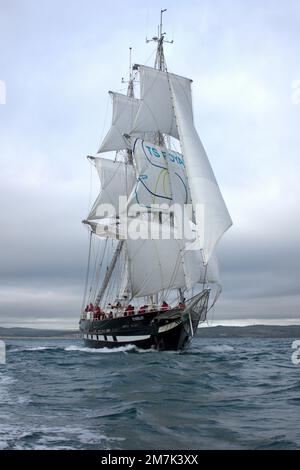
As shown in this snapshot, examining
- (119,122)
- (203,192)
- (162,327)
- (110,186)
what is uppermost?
(119,122)

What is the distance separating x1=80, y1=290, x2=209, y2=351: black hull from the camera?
39969mm

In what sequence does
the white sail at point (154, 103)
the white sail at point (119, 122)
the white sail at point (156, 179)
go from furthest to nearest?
the white sail at point (119, 122) → the white sail at point (154, 103) → the white sail at point (156, 179)

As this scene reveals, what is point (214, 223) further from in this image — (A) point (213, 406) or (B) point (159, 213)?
(A) point (213, 406)

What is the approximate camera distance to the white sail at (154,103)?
4794 centimetres

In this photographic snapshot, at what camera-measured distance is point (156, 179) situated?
150 ft

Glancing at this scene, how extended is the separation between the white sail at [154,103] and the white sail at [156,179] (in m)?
2.32

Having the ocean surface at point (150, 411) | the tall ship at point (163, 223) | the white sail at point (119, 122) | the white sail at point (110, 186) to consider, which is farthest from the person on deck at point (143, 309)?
the white sail at point (119, 122)

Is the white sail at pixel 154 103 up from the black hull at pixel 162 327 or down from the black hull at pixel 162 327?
up

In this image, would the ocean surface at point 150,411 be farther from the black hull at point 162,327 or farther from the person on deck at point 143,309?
the person on deck at point 143,309

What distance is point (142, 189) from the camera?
44844mm

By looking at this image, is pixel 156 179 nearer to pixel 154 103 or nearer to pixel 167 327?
pixel 154 103

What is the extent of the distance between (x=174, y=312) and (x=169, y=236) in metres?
7.99

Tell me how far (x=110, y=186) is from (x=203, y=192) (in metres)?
28.0

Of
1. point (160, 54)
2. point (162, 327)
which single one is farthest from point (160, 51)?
point (162, 327)
